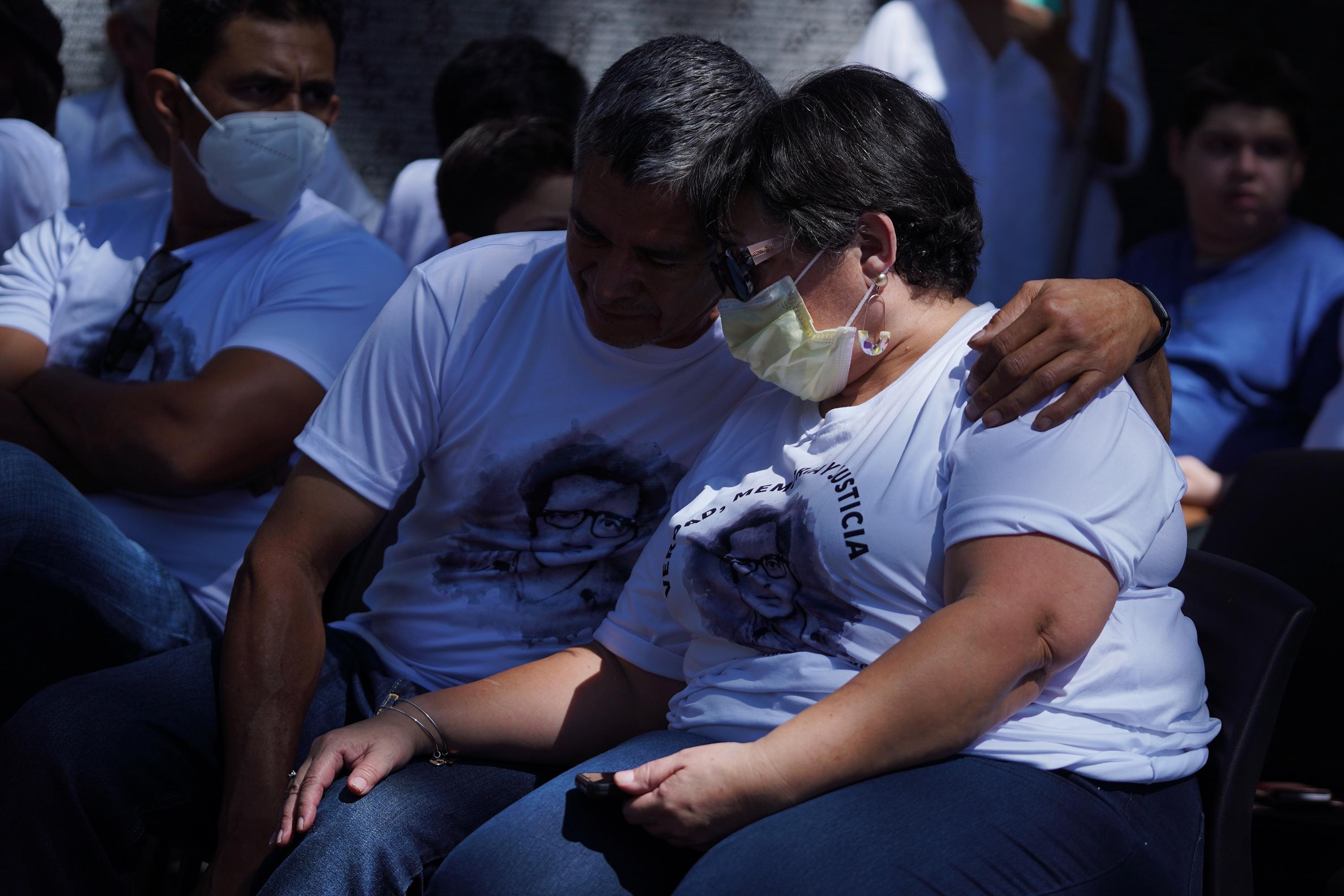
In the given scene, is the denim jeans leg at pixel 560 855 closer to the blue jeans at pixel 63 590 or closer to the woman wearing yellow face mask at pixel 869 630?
the woman wearing yellow face mask at pixel 869 630

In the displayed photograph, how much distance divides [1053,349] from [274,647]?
121 cm

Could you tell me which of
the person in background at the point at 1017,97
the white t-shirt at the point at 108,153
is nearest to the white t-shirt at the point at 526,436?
the white t-shirt at the point at 108,153

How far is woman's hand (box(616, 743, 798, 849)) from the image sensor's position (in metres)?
1.46

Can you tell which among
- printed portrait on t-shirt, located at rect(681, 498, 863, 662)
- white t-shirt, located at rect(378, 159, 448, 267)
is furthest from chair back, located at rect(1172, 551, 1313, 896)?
white t-shirt, located at rect(378, 159, 448, 267)

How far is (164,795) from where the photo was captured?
6.18ft

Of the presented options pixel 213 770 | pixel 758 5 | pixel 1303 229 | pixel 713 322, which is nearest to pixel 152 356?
pixel 213 770

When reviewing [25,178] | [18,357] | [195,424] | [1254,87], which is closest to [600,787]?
[195,424]

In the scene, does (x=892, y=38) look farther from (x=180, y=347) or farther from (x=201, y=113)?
(x=180, y=347)

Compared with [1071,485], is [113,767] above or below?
below

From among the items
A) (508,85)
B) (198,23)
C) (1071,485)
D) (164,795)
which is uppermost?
(198,23)

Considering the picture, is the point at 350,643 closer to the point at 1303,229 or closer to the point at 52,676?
the point at 52,676

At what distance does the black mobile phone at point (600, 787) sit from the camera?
5.11ft

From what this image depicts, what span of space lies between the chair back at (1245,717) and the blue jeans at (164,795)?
0.96 m

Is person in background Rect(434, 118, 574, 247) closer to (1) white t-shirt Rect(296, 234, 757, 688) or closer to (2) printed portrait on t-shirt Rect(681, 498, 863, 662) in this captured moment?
(1) white t-shirt Rect(296, 234, 757, 688)
